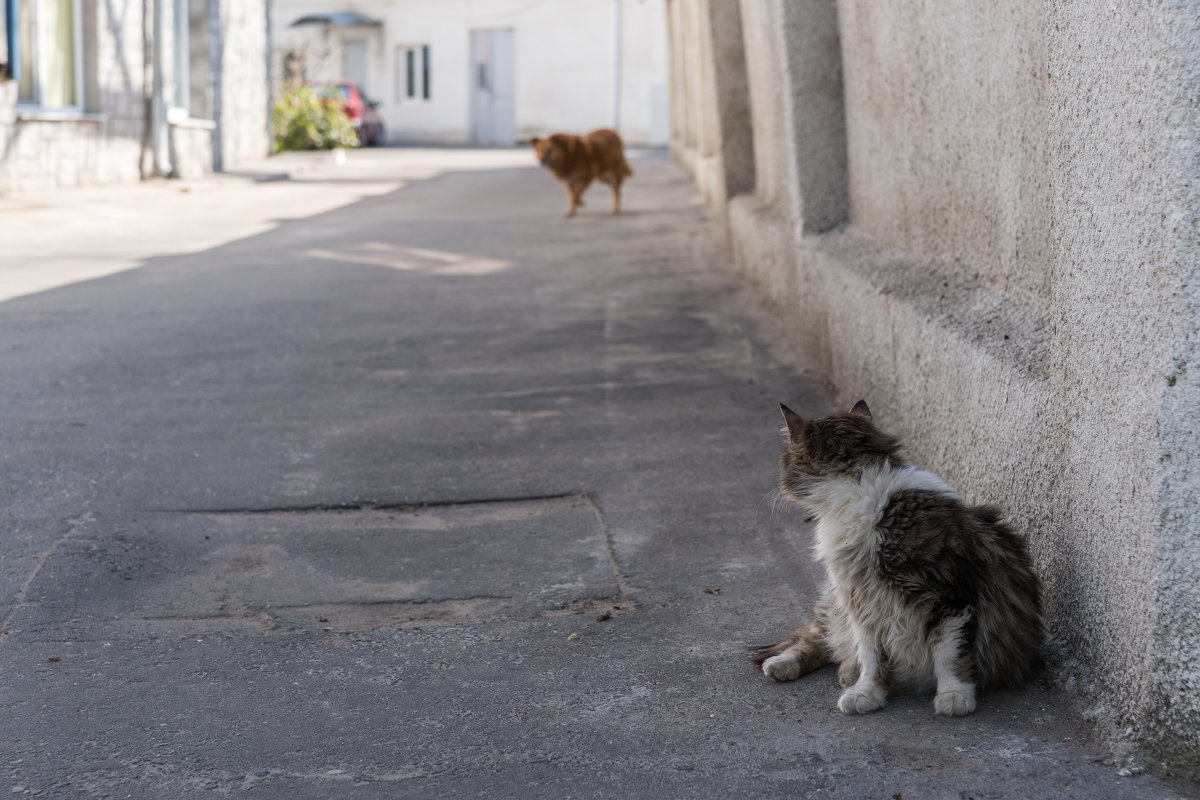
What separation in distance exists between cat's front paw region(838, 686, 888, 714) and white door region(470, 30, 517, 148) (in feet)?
113

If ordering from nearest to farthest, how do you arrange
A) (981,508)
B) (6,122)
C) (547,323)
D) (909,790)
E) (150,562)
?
(909,790), (981,508), (150,562), (547,323), (6,122)

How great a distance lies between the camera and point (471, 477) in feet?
15.6

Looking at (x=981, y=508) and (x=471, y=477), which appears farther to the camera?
Result: (x=471, y=477)

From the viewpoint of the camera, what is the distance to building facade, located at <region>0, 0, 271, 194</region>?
13.5m

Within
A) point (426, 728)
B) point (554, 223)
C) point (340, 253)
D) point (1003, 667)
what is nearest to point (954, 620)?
point (1003, 667)

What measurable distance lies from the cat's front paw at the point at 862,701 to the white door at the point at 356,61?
1462 inches

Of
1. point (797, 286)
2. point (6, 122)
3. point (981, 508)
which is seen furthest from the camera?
point (6, 122)

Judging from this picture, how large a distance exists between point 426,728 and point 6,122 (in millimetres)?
12479

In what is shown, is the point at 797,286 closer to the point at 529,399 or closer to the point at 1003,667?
the point at 529,399

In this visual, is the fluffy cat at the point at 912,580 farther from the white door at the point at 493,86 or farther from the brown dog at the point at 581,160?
the white door at the point at 493,86

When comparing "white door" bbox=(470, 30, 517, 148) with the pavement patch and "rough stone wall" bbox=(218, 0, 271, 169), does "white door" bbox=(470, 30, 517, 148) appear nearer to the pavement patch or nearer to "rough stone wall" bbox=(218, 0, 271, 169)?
"rough stone wall" bbox=(218, 0, 271, 169)

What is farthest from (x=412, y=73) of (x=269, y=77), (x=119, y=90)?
(x=119, y=90)

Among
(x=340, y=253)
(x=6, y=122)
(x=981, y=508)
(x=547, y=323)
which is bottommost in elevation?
(x=981, y=508)

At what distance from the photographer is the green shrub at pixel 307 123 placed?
2481 centimetres
